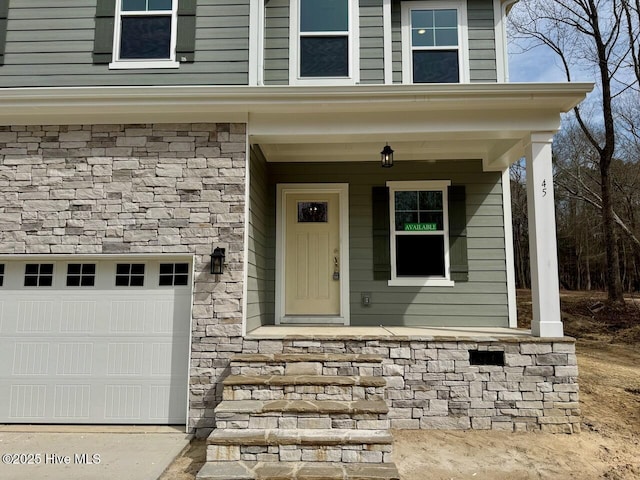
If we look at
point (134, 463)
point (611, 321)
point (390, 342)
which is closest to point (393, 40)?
point (390, 342)

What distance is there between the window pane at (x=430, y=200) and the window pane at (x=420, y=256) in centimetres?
41

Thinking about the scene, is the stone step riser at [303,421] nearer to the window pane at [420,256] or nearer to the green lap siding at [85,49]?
the window pane at [420,256]

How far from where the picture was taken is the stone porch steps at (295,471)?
3.03 m

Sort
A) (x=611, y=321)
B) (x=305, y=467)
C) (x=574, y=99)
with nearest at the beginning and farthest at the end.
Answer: (x=305, y=467)
(x=574, y=99)
(x=611, y=321)

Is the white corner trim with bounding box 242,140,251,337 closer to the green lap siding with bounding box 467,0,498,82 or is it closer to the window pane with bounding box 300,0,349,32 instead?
the window pane with bounding box 300,0,349,32

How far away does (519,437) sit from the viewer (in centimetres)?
397

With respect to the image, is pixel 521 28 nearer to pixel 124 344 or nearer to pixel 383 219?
pixel 383 219

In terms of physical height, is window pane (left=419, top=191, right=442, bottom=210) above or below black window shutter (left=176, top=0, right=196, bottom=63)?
below

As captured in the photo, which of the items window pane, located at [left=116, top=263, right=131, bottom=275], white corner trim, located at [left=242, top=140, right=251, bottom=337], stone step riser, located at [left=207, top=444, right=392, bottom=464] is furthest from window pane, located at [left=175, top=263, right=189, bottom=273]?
stone step riser, located at [left=207, top=444, right=392, bottom=464]

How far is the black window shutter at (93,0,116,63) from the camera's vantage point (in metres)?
4.97

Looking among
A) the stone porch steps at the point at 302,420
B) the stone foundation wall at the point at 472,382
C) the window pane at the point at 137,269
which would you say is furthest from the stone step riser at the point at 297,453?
the window pane at the point at 137,269

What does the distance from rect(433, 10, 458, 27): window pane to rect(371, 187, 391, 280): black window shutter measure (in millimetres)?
2377

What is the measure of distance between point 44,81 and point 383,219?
4.56 meters

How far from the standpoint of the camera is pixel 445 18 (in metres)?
5.72
